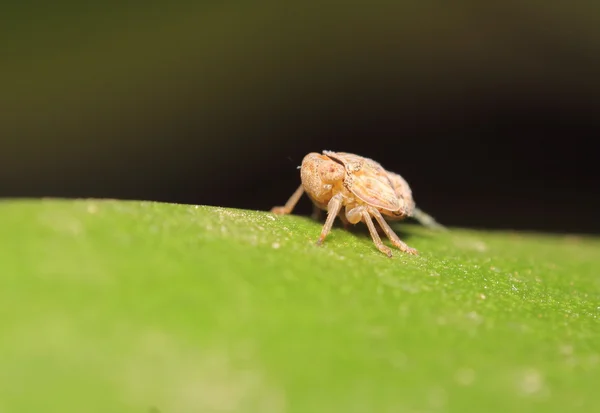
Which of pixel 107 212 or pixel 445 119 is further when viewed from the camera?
pixel 445 119

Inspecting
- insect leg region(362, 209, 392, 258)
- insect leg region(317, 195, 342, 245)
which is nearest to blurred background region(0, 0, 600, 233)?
insect leg region(317, 195, 342, 245)

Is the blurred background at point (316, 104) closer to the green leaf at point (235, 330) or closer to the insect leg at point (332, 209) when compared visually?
the insect leg at point (332, 209)

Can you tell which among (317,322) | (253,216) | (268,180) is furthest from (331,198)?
(268,180)

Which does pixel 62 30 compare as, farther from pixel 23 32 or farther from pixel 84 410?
pixel 84 410

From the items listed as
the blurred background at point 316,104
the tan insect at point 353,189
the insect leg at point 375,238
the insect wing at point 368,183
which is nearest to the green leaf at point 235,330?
the insect leg at point 375,238

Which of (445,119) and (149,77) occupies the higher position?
(445,119)

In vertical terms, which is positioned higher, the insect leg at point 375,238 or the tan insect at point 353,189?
the tan insect at point 353,189

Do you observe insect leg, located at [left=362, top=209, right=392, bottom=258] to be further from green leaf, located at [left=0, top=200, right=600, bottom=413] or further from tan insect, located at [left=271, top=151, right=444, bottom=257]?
green leaf, located at [left=0, top=200, right=600, bottom=413]
